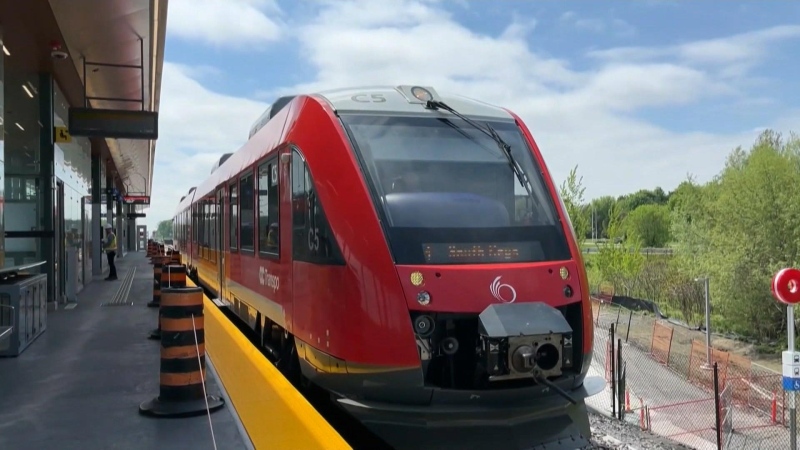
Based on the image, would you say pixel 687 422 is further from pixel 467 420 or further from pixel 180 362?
pixel 180 362

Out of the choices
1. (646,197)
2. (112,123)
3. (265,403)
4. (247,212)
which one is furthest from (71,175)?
(646,197)

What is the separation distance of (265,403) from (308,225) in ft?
6.13

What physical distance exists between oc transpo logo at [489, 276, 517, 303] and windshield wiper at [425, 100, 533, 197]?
1.20 metres

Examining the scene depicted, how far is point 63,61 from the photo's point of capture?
11.7m

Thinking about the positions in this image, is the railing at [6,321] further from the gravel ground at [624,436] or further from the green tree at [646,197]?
the green tree at [646,197]

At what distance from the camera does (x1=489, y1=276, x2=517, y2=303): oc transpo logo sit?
4851 mm

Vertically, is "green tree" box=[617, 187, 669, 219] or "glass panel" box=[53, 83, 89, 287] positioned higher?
"green tree" box=[617, 187, 669, 219]

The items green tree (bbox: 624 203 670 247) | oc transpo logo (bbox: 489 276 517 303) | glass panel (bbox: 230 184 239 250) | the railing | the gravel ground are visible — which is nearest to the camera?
oc transpo logo (bbox: 489 276 517 303)

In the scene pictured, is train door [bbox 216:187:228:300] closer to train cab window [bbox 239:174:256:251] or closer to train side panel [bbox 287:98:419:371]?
train cab window [bbox 239:174:256:251]

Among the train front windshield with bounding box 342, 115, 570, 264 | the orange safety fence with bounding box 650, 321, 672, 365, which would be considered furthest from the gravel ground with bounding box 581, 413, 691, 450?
the orange safety fence with bounding box 650, 321, 672, 365

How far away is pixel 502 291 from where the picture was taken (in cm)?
488

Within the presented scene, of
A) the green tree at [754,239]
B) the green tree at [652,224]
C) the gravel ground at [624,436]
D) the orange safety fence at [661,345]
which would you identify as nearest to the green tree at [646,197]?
the green tree at [652,224]

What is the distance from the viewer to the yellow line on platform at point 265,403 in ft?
9.49

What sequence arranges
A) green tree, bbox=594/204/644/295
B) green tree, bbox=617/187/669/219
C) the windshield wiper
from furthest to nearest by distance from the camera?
1. green tree, bbox=617/187/669/219
2. green tree, bbox=594/204/644/295
3. the windshield wiper
